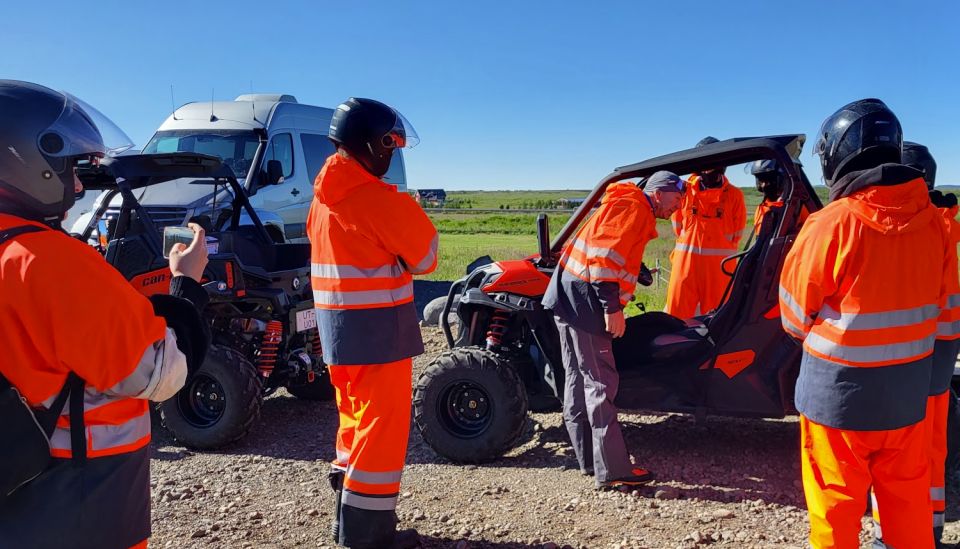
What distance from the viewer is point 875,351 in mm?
2498

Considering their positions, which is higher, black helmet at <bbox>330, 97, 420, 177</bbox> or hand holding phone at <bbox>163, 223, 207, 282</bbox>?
black helmet at <bbox>330, 97, 420, 177</bbox>

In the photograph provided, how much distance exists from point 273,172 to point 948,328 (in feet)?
26.9

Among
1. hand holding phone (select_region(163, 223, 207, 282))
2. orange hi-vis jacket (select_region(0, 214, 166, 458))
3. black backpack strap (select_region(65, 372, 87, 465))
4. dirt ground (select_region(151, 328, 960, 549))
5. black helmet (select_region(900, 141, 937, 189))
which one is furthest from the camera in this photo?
black helmet (select_region(900, 141, 937, 189))

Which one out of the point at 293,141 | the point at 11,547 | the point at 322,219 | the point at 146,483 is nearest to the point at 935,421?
the point at 322,219

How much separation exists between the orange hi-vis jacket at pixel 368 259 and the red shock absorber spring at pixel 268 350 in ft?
7.13

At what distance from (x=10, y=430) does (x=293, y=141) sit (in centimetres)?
896

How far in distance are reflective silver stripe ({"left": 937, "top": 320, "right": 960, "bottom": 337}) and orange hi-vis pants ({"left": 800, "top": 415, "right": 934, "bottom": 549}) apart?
2.15 ft

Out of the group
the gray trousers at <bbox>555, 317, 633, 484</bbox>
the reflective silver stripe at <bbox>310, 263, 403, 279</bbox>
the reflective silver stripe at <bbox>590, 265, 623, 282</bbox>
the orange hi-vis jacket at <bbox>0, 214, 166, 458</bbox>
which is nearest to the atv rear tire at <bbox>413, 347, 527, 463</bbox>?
the gray trousers at <bbox>555, 317, 633, 484</bbox>

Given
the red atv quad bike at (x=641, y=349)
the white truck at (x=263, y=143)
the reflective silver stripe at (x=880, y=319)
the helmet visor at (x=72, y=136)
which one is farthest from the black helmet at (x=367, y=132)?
the white truck at (x=263, y=143)

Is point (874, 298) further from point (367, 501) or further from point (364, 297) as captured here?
point (367, 501)

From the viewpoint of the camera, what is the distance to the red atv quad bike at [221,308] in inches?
197

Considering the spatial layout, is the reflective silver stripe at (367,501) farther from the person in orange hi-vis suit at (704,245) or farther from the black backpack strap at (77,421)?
the person in orange hi-vis suit at (704,245)

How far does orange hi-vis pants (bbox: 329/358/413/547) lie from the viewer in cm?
325

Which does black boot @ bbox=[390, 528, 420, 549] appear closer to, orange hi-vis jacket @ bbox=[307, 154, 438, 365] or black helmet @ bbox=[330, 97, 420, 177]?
orange hi-vis jacket @ bbox=[307, 154, 438, 365]
